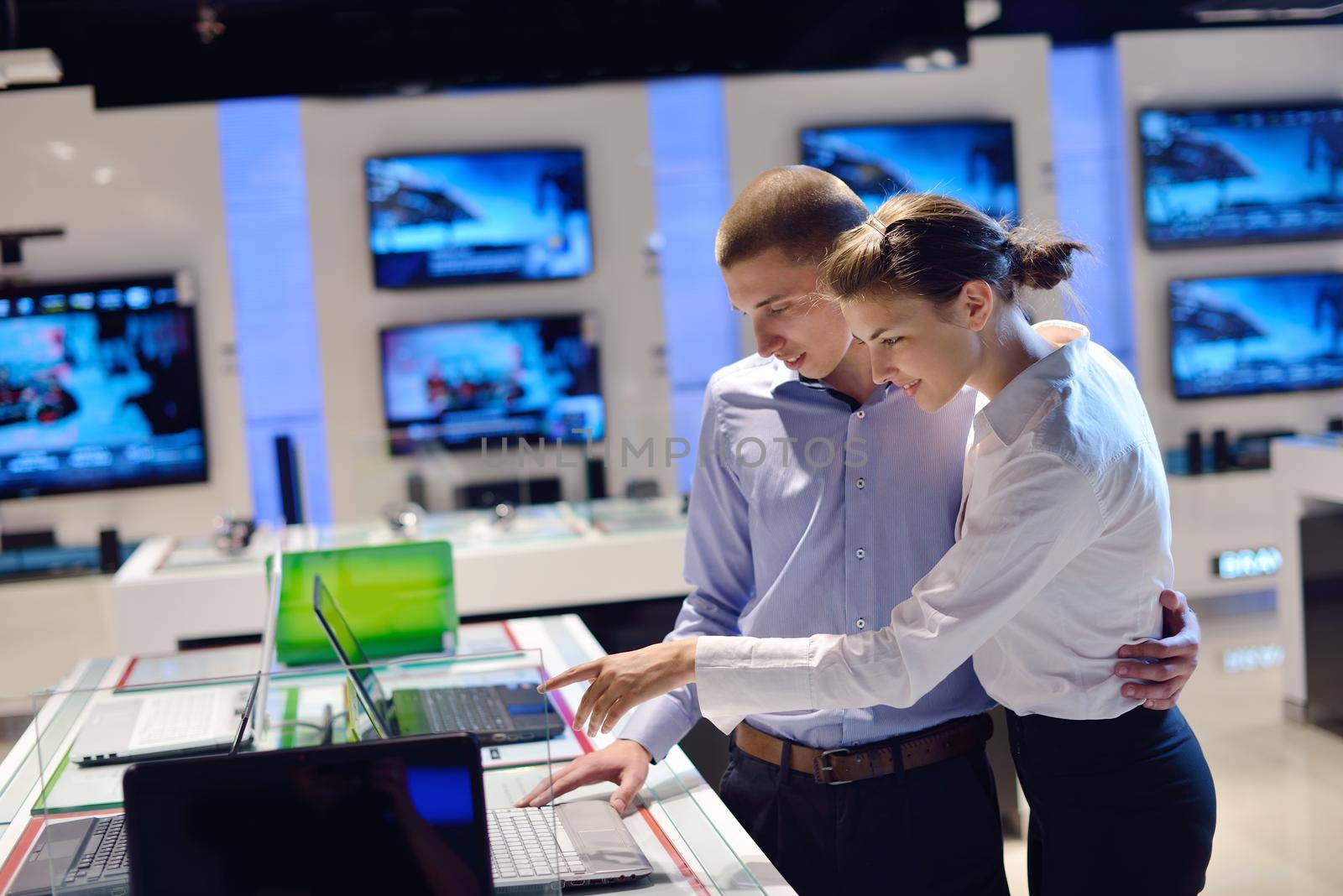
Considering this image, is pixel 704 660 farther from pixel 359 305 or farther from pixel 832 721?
pixel 359 305

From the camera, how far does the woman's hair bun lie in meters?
1.49

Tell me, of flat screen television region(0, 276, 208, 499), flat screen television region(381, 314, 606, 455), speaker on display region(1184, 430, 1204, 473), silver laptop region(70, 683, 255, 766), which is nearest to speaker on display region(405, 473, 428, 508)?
flat screen television region(381, 314, 606, 455)

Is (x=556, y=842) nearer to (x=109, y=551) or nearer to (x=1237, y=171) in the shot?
(x=109, y=551)

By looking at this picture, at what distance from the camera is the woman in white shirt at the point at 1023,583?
4.38 ft

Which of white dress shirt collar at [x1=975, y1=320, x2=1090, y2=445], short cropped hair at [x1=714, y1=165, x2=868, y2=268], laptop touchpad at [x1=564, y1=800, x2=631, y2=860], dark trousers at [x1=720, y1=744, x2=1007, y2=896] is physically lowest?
dark trousers at [x1=720, y1=744, x2=1007, y2=896]

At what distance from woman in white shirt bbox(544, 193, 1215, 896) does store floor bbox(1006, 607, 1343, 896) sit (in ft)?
4.65

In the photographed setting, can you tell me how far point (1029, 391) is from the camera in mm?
1379

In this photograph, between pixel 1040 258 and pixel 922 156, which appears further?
pixel 922 156

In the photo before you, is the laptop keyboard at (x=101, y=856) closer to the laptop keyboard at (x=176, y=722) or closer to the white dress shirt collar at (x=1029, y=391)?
the laptop keyboard at (x=176, y=722)

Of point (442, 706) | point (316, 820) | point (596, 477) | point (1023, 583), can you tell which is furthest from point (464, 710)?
point (596, 477)

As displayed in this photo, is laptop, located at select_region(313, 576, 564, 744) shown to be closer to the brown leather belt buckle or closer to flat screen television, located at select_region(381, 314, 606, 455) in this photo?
the brown leather belt buckle

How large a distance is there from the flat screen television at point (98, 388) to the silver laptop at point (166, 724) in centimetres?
386

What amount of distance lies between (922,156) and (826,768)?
4724 millimetres

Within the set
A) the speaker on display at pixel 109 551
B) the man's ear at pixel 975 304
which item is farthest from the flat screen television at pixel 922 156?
the man's ear at pixel 975 304
